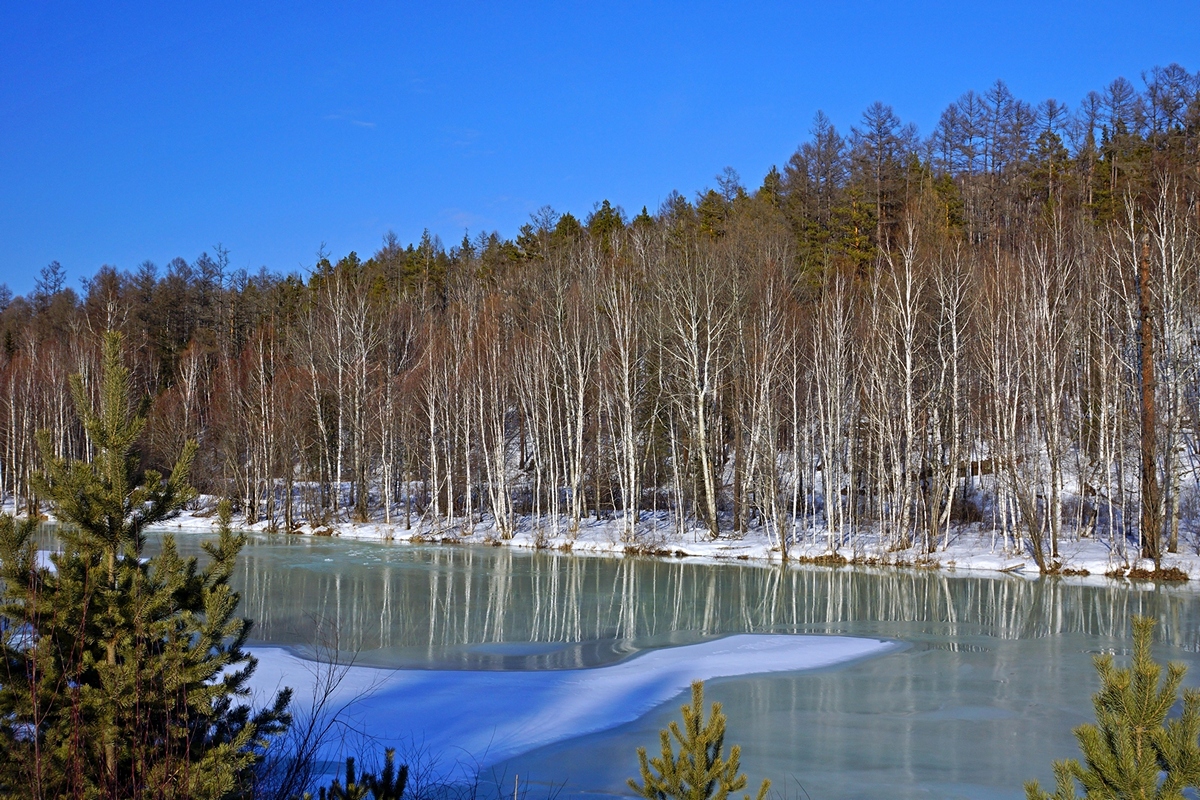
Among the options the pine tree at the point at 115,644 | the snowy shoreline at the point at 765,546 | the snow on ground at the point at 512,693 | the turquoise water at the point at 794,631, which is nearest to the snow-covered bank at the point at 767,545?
the snowy shoreline at the point at 765,546

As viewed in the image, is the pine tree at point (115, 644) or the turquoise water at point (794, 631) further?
the turquoise water at point (794, 631)

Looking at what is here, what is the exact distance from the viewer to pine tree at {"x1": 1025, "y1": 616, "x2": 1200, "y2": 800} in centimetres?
333

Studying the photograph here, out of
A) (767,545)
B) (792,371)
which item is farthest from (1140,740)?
(792,371)

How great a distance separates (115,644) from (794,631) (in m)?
12.6

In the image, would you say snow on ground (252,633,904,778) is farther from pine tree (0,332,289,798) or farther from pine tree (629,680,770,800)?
pine tree (629,680,770,800)

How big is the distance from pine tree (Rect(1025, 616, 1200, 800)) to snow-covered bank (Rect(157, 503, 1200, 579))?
70.8 feet

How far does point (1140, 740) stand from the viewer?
3.40m

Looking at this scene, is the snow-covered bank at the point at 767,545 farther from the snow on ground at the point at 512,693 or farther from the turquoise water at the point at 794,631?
the snow on ground at the point at 512,693

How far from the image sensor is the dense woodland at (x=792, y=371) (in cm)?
2620

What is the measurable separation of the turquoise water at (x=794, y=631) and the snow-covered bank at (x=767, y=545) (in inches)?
62.9

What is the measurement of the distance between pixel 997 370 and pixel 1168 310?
4.44m

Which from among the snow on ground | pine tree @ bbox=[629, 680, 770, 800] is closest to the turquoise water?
the snow on ground

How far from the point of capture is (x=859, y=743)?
9148 mm

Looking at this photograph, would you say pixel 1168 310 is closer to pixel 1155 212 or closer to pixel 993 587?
pixel 1155 212
